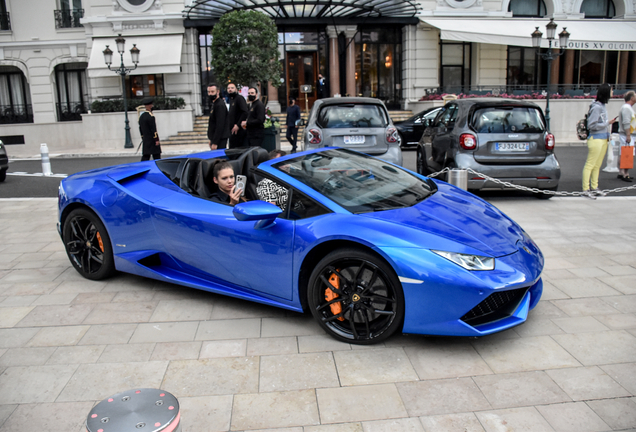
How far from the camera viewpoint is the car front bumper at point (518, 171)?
26.5 feet

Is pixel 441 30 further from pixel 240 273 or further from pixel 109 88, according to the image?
pixel 240 273

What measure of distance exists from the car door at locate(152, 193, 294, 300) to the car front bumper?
16.7ft

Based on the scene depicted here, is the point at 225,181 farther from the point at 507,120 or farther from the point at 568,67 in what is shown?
the point at 568,67

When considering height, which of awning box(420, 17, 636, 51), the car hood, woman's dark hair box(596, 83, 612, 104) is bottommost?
the car hood

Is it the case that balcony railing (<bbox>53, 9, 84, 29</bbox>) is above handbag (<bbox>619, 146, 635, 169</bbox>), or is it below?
above

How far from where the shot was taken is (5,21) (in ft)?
84.5

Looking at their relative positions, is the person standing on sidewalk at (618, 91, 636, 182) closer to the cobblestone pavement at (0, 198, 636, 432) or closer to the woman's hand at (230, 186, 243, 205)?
the cobblestone pavement at (0, 198, 636, 432)


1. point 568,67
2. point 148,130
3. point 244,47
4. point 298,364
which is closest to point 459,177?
point 298,364

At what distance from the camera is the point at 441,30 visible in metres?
23.8

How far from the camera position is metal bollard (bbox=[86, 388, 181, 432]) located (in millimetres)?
1588

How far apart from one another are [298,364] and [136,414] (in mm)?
1765

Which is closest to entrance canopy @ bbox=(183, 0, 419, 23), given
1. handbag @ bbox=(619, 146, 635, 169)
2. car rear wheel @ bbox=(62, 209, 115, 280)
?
handbag @ bbox=(619, 146, 635, 169)

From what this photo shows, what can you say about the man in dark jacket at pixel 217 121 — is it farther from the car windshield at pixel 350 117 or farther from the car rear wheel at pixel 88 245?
the car rear wheel at pixel 88 245

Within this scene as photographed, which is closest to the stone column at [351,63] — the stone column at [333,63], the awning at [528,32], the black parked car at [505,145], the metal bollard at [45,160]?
the stone column at [333,63]
